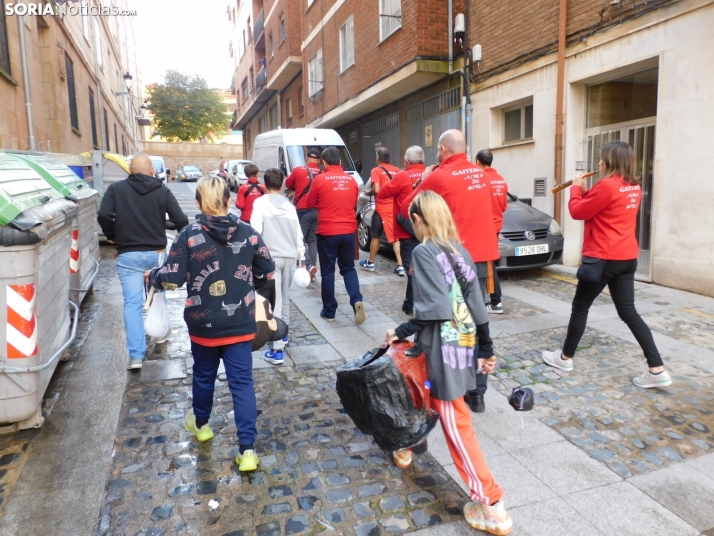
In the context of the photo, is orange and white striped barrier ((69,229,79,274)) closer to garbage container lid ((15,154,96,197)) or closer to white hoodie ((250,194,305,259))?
garbage container lid ((15,154,96,197))

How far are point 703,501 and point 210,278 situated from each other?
2.83m

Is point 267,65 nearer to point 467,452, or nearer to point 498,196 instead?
point 498,196

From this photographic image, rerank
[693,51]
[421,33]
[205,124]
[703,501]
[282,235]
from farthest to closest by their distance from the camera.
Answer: [205,124] < [421,33] < [693,51] < [282,235] < [703,501]

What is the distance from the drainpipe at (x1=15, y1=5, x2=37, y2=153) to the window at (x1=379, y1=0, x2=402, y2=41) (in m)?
7.80

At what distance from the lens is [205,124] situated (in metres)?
53.8

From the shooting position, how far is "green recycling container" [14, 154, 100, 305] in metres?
5.52

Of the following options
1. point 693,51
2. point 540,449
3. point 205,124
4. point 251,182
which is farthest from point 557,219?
point 205,124

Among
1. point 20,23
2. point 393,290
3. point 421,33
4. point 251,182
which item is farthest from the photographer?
point 421,33

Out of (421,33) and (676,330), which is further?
(421,33)

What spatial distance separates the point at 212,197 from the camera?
3.13 meters

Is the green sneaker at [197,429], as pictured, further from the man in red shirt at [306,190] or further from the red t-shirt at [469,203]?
the man in red shirt at [306,190]

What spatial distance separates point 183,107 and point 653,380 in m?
54.6

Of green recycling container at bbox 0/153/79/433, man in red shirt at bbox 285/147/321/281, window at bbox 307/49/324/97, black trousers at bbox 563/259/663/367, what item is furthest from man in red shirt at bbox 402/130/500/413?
window at bbox 307/49/324/97

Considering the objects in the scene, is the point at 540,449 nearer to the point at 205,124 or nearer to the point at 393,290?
the point at 393,290
